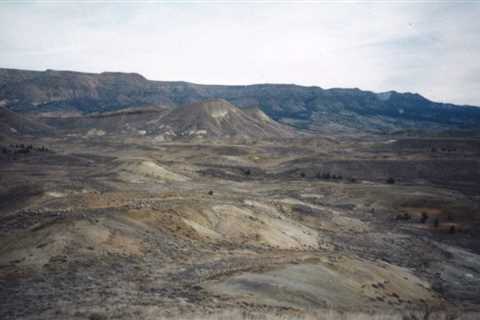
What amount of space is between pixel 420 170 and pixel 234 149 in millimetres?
39391

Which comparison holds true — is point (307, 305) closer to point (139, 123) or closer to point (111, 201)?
point (111, 201)

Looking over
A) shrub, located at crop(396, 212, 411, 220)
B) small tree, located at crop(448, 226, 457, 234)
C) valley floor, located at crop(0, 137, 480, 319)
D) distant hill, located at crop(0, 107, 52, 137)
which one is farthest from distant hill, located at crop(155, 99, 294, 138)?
small tree, located at crop(448, 226, 457, 234)

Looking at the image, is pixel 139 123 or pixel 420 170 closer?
pixel 420 170

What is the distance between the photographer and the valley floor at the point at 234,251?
15.9m

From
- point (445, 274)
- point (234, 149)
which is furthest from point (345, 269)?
point (234, 149)

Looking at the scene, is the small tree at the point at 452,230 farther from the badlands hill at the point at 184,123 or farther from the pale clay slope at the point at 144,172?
the badlands hill at the point at 184,123

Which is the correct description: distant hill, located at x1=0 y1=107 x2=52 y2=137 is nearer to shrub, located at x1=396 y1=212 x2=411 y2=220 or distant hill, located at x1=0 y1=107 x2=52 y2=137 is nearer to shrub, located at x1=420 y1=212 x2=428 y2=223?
shrub, located at x1=396 y1=212 x2=411 y2=220

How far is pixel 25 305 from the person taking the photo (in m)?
14.8

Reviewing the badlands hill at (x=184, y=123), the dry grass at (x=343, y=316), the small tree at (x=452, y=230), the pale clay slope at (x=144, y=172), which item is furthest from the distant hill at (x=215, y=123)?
the dry grass at (x=343, y=316)

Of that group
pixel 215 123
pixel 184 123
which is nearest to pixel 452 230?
pixel 215 123

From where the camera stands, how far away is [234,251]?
2416cm

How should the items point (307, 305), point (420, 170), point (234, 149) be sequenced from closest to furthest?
point (307, 305) → point (420, 170) → point (234, 149)

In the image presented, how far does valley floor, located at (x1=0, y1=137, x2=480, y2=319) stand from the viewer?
1588 centimetres

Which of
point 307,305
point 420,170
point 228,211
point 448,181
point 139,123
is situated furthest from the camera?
point 139,123
